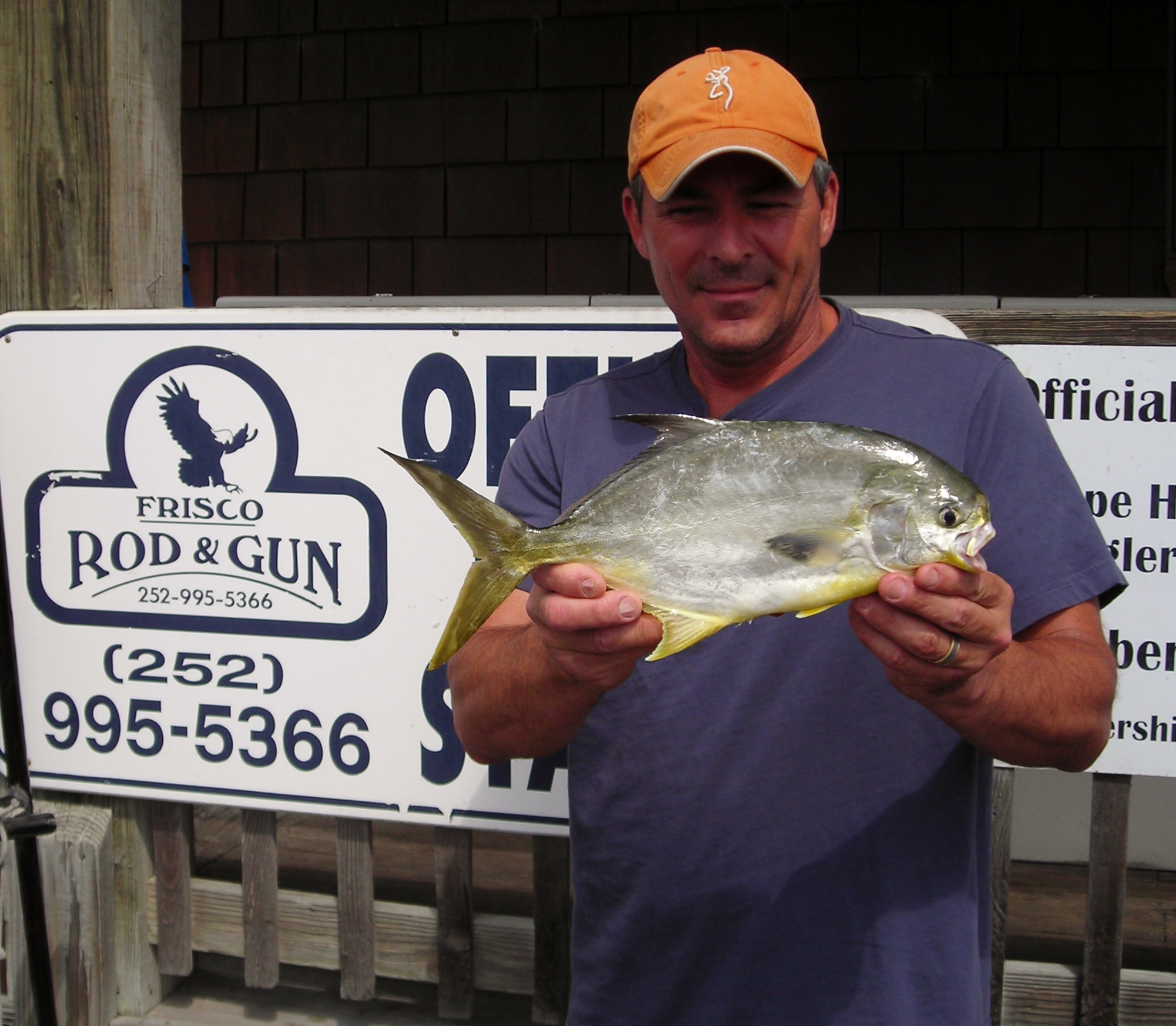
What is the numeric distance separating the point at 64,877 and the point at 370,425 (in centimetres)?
140

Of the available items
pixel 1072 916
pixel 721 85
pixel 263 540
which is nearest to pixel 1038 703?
pixel 721 85

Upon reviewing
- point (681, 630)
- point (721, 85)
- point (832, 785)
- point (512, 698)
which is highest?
point (721, 85)

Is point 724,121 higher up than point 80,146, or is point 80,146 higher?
point 80,146

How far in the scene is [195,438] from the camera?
8.66ft

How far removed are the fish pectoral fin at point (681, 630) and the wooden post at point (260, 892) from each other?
169 cm

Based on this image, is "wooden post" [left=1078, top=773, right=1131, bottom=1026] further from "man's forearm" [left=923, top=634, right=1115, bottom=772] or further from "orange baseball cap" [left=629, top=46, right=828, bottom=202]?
"orange baseball cap" [left=629, top=46, right=828, bottom=202]

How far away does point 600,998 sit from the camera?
5.65ft

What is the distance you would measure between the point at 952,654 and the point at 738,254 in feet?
2.28

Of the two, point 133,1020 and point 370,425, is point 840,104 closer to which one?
point 370,425

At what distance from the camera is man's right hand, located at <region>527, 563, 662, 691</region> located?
139 cm

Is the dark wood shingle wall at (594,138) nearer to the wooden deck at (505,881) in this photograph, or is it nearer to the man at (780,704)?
the wooden deck at (505,881)

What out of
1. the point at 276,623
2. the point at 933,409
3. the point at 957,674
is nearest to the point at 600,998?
the point at 957,674

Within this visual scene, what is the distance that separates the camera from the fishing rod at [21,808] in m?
2.11

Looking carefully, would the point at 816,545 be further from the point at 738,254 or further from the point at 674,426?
the point at 738,254
